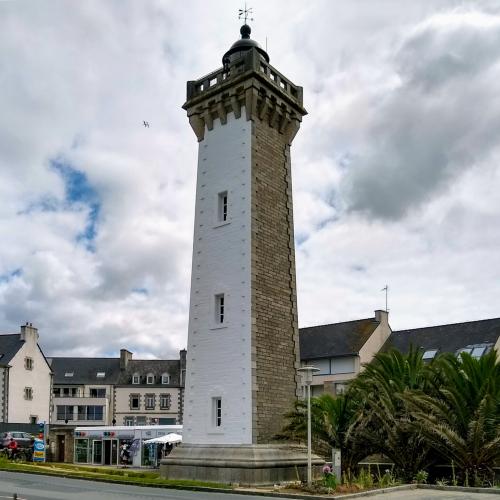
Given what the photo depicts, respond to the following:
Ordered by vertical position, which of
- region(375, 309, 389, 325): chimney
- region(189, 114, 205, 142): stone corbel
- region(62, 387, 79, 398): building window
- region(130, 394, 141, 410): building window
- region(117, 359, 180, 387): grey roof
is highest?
region(189, 114, 205, 142): stone corbel

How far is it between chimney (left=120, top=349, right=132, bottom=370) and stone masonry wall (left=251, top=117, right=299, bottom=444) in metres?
57.7

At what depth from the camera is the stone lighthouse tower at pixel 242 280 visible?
22219 millimetres

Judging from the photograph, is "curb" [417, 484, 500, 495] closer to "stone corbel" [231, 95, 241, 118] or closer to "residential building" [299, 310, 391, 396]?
"stone corbel" [231, 95, 241, 118]

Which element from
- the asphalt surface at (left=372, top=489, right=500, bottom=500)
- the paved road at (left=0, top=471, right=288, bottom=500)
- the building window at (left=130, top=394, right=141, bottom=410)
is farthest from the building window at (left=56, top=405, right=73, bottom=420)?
the asphalt surface at (left=372, top=489, right=500, bottom=500)

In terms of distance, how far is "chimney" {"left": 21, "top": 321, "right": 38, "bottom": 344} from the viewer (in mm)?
59344

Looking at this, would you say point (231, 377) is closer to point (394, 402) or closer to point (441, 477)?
point (394, 402)

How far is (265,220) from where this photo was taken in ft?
A: 80.9

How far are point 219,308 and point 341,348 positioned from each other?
85.0ft

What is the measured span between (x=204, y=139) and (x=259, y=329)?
8.62 meters

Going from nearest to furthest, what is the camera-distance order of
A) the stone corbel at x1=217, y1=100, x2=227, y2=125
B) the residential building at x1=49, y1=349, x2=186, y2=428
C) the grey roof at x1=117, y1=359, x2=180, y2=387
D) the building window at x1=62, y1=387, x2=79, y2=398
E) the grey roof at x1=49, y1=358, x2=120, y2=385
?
the stone corbel at x1=217, y1=100, x2=227, y2=125 → the residential building at x1=49, y1=349, x2=186, y2=428 → the grey roof at x1=117, y1=359, x2=180, y2=387 → the building window at x1=62, y1=387, x2=79, y2=398 → the grey roof at x1=49, y1=358, x2=120, y2=385

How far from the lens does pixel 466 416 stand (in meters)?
20.8

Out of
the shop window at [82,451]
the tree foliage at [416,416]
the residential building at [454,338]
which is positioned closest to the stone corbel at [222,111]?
the tree foliage at [416,416]

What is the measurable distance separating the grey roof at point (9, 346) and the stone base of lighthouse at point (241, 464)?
3795 cm

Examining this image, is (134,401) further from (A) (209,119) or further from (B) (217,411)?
(A) (209,119)
